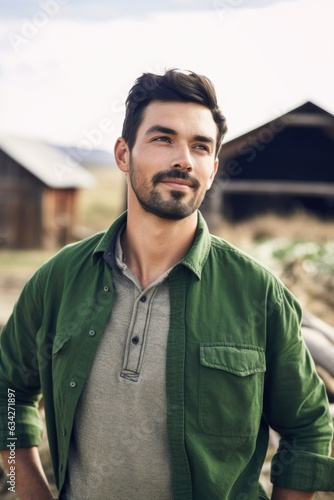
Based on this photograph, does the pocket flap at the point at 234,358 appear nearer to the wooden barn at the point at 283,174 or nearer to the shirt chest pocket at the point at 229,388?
the shirt chest pocket at the point at 229,388

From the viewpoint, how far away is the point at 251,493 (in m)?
2.13

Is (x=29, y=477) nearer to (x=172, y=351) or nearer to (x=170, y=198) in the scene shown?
(x=172, y=351)

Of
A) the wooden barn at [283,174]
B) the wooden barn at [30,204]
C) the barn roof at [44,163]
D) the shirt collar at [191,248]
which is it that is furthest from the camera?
the barn roof at [44,163]

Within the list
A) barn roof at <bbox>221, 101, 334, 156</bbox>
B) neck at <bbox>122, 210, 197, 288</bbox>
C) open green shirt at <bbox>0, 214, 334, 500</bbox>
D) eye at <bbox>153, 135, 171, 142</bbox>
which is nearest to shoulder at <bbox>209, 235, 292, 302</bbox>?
open green shirt at <bbox>0, 214, 334, 500</bbox>

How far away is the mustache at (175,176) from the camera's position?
6.91 feet

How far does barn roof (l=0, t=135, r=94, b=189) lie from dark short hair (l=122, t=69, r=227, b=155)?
19779mm

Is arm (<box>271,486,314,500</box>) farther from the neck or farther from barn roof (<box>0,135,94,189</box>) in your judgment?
barn roof (<box>0,135,94,189</box>)

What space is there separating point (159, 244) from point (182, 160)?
0.34m

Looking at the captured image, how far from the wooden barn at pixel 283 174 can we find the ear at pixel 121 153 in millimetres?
13593

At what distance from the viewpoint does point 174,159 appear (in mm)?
2115

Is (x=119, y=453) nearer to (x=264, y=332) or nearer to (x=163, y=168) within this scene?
(x=264, y=332)

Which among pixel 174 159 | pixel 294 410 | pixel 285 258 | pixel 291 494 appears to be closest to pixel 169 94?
pixel 174 159

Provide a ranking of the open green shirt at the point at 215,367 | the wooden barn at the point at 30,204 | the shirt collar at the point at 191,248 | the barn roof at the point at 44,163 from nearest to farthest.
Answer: the open green shirt at the point at 215,367 < the shirt collar at the point at 191,248 < the wooden barn at the point at 30,204 < the barn roof at the point at 44,163

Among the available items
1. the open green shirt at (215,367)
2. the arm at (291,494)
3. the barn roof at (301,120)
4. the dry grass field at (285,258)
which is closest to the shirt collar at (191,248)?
the open green shirt at (215,367)
